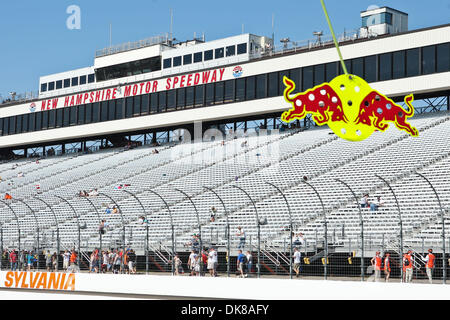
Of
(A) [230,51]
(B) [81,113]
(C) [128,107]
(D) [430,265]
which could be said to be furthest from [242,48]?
(D) [430,265]

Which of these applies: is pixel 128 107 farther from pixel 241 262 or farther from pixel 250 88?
pixel 241 262

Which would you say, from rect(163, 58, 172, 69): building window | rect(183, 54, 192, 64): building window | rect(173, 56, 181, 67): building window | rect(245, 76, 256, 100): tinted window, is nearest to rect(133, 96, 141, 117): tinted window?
rect(163, 58, 172, 69): building window

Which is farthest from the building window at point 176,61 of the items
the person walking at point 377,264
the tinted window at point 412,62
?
the person walking at point 377,264

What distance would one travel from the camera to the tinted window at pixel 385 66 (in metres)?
42.1

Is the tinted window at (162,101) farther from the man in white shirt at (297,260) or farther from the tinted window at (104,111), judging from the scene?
the man in white shirt at (297,260)

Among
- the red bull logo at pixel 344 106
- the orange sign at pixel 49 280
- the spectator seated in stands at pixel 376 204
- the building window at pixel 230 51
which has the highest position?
the building window at pixel 230 51

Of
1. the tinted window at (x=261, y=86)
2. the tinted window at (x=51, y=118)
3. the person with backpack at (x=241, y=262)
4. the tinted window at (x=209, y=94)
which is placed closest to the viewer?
the person with backpack at (x=241, y=262)

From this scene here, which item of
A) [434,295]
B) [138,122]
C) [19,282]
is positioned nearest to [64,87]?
[138,122]

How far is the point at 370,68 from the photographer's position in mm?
43000

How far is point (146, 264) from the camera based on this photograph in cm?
2727

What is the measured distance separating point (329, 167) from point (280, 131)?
10.7m

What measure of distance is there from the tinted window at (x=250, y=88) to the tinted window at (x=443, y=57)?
12043mm

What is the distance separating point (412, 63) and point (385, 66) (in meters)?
1.59
